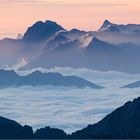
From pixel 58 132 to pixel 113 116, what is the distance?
1212cm

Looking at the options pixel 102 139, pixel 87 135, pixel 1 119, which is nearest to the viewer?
pixel 102 139

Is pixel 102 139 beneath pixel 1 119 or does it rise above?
beneath

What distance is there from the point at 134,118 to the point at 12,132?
27.0m

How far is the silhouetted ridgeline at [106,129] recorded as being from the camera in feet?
464

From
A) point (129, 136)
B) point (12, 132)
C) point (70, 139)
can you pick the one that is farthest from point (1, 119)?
point (129, 136)

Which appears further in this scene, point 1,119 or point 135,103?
point 1,119

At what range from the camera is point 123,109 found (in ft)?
497

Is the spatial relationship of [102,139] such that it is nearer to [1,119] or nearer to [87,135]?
[87,135]

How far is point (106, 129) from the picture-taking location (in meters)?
146

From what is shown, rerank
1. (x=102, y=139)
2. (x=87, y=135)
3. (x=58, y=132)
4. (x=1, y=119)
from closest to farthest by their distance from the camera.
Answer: (x=102, y=139) < (x=87, y=135) < (x=58, y=132) < (x=1, y=119)

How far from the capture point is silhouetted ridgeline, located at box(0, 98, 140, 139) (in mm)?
141500

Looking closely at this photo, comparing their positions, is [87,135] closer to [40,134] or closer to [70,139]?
[70,139]

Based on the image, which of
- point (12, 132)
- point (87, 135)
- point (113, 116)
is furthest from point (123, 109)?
point (12, 132)

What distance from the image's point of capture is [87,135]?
141 metres
